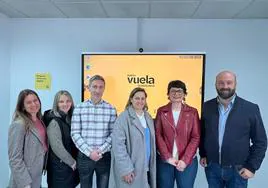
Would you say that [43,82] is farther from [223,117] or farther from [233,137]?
[233,137]

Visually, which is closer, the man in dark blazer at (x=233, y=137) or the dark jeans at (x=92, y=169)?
the man in dark blazer at (x=233, y=137)

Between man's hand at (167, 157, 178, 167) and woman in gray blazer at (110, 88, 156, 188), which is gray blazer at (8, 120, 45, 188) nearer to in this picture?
woman in gray blazer at (110, 88, 156, 188)

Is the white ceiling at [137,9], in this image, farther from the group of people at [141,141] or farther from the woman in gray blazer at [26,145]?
the woman in gray blazer at [26,145]

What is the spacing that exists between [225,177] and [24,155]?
5.44 ft

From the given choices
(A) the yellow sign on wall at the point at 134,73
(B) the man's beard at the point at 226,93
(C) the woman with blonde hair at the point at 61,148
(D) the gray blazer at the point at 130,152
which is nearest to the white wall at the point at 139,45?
(A) the yellow sign on wall at the point at 134,73

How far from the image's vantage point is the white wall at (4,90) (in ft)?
12.5

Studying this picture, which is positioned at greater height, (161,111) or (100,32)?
(100,32)

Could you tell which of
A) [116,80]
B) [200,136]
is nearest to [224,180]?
[200,136]

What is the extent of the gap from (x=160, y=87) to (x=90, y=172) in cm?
162

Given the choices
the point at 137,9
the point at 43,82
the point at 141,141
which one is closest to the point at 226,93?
the point at 141,141

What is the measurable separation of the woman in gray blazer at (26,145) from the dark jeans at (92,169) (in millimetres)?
339

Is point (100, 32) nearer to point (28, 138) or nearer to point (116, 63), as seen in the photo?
point (116, 63)

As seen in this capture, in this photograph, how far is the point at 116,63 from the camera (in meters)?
→ 3.78

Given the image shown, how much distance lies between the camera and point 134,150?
2.45m
